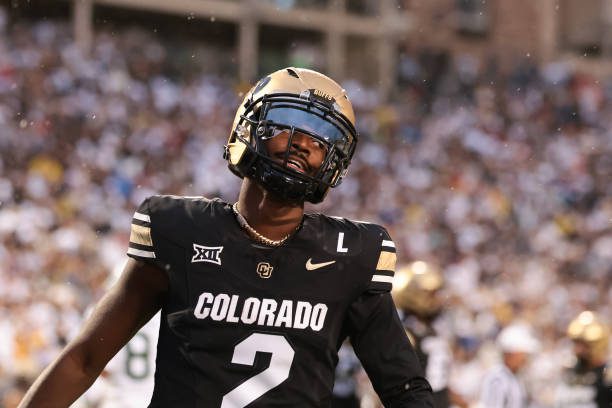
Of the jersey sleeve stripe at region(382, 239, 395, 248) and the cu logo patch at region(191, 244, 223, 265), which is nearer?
the cu logo patch at region(191, 244, 223, 265)

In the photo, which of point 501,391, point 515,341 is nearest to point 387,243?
point 501,391

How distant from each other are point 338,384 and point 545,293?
26.2ft

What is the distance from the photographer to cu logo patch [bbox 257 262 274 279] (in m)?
2.60

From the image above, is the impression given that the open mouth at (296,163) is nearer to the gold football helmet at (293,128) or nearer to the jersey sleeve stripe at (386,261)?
the gold football helmet at (293,128)

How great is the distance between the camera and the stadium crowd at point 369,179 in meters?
10.6

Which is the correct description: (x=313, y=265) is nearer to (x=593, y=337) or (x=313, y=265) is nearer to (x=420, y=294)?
(x=420, y=294)

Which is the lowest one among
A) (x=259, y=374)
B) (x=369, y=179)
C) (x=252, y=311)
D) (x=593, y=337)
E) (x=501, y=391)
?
(x=369, y=179)

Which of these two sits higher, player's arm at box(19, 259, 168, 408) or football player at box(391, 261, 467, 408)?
player's arm at box(19, 259, 168, 408)

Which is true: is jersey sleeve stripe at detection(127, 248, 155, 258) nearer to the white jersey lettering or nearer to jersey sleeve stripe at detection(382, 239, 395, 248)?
the white jersey lettering

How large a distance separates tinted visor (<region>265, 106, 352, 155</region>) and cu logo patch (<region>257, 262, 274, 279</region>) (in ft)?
1.01

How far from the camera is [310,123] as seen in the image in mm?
2615

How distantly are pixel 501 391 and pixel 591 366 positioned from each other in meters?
0.63

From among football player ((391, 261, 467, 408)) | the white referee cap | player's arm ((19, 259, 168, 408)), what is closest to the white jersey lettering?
player's arm ((19, 259, 168, 408))

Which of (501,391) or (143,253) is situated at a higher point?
(143,253)
